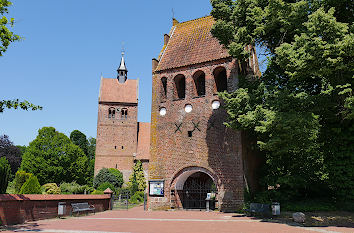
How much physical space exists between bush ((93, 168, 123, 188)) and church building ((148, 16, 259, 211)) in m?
22.7

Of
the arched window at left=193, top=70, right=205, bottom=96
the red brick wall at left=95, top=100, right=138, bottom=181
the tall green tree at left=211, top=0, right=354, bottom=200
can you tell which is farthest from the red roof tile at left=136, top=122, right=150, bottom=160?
the tall green tree at left=211, top=0, right=354, bottom=200

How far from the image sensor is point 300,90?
45.8ft

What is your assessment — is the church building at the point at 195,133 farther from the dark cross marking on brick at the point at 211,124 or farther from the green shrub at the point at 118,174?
the green shrub at the point at 118,174

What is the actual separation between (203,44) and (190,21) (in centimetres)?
352

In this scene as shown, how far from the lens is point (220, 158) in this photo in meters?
18.7

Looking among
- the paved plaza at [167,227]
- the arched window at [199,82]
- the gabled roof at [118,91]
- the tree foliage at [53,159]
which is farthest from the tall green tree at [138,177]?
the paved plaza at [167,227]

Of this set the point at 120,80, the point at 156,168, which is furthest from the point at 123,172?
the point at 156,168

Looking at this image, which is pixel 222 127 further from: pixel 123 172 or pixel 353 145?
pixel 123 172

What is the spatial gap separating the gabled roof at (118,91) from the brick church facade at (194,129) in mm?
25983

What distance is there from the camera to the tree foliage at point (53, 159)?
43.8 m

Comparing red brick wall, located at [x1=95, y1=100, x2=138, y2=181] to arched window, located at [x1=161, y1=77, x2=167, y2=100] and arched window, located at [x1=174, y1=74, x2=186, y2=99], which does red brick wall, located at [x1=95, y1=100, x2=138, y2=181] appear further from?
arched window, located at [x1=174, y1=74, x2=186, y2=99]

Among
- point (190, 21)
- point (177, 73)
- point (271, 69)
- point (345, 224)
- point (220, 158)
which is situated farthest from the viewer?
point (190, 21)

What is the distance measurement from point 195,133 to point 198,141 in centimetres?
58

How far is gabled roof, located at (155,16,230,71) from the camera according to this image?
69.2 feet
